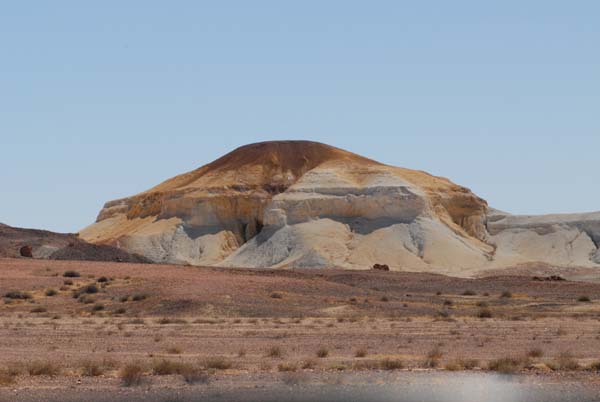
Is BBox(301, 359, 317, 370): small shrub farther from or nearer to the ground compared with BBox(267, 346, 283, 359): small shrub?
nearer to the ground

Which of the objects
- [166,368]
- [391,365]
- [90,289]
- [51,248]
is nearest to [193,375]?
[166,368]

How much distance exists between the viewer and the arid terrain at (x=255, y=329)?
74.8 ft

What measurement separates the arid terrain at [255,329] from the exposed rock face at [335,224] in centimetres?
3773

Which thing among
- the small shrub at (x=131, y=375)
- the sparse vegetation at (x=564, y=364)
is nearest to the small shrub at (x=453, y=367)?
the sparse vegetation at (x=564, y=364)

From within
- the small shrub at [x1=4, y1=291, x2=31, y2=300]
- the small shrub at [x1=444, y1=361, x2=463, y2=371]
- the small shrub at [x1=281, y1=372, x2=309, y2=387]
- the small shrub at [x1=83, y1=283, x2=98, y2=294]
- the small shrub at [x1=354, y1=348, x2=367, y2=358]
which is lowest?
the small shrub at [x1=281, y1=372, x2=309, y2=387]

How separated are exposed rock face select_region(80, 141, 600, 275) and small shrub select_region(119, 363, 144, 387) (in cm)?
7765

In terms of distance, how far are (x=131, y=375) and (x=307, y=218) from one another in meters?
90.4

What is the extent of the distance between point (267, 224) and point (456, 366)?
88.9 m

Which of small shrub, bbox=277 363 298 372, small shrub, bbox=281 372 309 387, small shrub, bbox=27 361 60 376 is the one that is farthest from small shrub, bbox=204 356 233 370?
small shrub, bbox=27 361 60 376

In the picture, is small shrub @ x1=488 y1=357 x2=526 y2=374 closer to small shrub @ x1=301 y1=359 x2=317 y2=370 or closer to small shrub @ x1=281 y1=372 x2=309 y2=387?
small shrub @ x1=301 y1=359 x2=317 y2=370

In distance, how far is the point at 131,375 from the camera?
2133 centimetres

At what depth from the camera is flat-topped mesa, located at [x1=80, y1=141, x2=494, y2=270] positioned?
105 m

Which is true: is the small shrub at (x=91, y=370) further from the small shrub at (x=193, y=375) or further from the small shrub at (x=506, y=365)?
the small shrub at (x=506, y=365)

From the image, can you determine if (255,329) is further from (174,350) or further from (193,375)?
(193,375)
